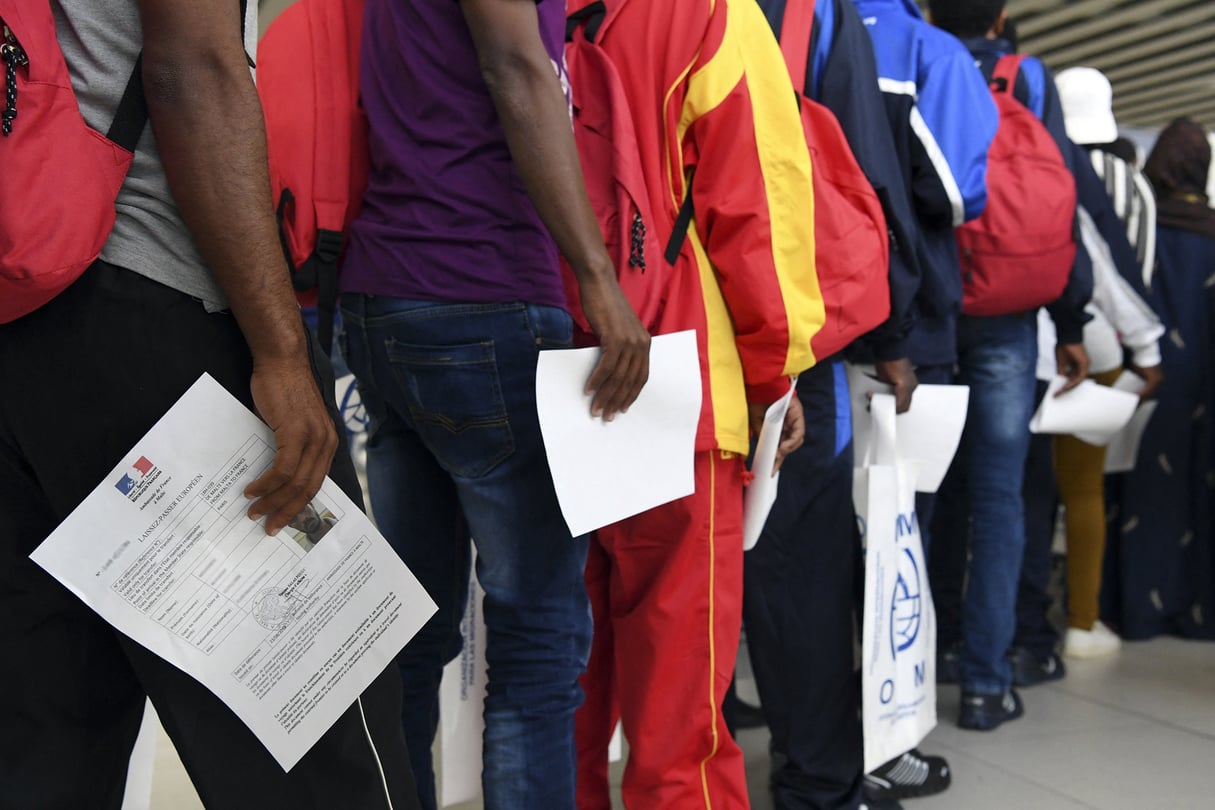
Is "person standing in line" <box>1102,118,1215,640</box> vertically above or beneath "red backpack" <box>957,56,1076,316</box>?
beneath

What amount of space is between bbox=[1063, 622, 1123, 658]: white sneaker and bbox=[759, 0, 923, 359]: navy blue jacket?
1.73 m

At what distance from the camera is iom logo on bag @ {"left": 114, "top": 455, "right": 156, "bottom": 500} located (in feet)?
3.13

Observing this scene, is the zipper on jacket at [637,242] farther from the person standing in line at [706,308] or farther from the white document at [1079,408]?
the white document at [1079,408]

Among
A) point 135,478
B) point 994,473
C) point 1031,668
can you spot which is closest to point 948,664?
point 1031,668

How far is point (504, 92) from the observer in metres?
1.29

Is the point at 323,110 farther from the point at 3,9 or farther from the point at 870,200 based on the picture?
the point at 870,200

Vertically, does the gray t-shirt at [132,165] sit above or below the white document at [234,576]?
above

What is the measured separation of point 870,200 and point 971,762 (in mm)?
1304

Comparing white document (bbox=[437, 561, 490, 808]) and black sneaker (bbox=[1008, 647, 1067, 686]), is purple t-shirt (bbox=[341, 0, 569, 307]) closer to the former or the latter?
white document (bbox=[437, 561, 490, 808])

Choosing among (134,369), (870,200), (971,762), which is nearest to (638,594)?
(870,200)

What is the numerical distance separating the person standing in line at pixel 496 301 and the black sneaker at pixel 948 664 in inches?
72.7

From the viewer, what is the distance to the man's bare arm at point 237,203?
0.93 meters

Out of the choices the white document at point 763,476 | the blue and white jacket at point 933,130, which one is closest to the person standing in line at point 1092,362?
the blue and white jacket at point 933,130

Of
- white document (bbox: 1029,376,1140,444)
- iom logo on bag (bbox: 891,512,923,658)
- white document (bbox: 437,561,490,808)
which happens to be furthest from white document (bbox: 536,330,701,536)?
white document (bbox: 1029,376,1140,444)
